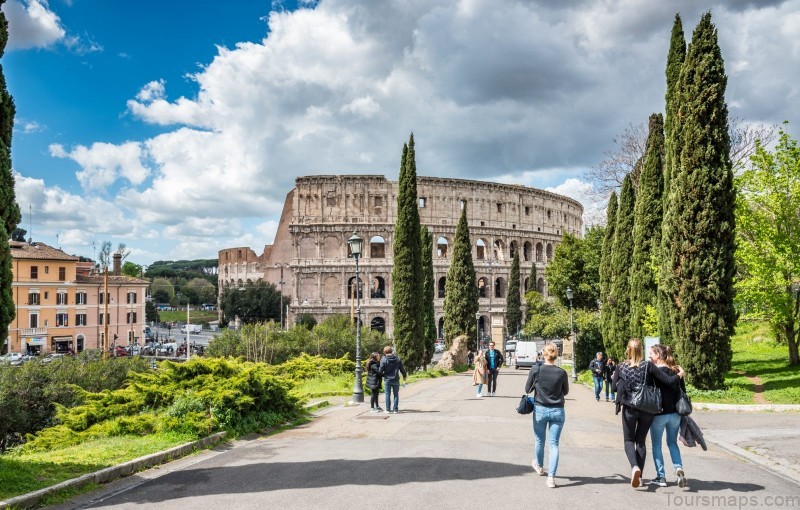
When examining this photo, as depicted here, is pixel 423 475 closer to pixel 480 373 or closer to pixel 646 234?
pixel 480 373

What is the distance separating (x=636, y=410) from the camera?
694cm

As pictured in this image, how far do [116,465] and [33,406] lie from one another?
47.5 ft

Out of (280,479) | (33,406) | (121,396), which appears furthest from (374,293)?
(280,479)

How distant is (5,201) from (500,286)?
6775 centimetres

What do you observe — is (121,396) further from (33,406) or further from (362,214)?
(362,214)

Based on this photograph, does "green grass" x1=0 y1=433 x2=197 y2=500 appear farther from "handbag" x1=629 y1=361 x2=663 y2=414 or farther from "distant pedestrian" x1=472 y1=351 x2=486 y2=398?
"distant pedestrian" x1=472 y1=351 x2=486 y2=398

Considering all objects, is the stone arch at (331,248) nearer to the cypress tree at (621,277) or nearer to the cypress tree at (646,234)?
the cypress tree at (621,277)

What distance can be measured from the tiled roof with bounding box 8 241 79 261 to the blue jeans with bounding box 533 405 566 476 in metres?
54.2

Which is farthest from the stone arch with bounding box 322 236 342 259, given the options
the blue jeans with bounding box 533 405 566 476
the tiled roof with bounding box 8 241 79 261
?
the blue jeans with bounding box 533 405 566 476

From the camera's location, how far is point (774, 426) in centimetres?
1198

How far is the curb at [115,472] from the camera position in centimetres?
624

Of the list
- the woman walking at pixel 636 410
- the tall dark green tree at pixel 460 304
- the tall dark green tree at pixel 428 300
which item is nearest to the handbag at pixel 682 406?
the woman walking at pixel 636 410

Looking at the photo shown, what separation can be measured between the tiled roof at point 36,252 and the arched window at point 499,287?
44850 millimetres

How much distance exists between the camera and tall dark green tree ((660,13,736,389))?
54.6 feet
